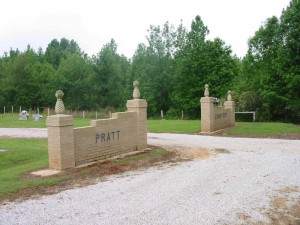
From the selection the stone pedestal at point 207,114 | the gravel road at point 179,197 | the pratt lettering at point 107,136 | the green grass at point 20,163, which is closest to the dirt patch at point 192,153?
the gravel road at point 179,197

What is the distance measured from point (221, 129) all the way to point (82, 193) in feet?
49.0

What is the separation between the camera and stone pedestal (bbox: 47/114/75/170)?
32.8 feet

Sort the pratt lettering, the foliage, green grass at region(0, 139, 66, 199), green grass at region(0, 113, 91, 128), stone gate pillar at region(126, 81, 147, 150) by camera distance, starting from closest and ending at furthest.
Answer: green grass at region(0, 139, 66, 199) < the pratt lettering < stone gate pillar at region(126, 81, 147, 150) < green grass at region(0, 113, 91, 128) < the foliage

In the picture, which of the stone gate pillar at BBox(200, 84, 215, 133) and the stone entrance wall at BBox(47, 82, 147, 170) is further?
the stone gate pillar at BBox(200, 84, 215, 133)

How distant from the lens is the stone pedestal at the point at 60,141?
9984 millimetres

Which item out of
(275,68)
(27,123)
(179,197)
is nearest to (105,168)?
(179,197)

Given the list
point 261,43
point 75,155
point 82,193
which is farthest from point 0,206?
point 261,43

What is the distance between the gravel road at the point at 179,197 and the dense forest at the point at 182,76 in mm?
18695

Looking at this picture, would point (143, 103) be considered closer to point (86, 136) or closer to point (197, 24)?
point (86, 136)

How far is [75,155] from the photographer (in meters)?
10.6

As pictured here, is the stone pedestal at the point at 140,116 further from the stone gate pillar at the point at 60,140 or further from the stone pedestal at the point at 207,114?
the stone pedestal at the point at 207,114

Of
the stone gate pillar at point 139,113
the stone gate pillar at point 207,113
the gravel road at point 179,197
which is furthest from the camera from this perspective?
the stone gate pillar at point 207,113

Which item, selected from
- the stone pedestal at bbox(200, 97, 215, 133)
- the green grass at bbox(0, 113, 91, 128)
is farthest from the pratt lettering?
the green grass at bbox(0, 113, 91, 128)

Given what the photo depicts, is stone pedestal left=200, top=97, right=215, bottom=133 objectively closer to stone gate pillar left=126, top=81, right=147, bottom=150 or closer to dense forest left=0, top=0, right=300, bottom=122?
stone gate pillar left=126, top=81, right=147, bottom=150
